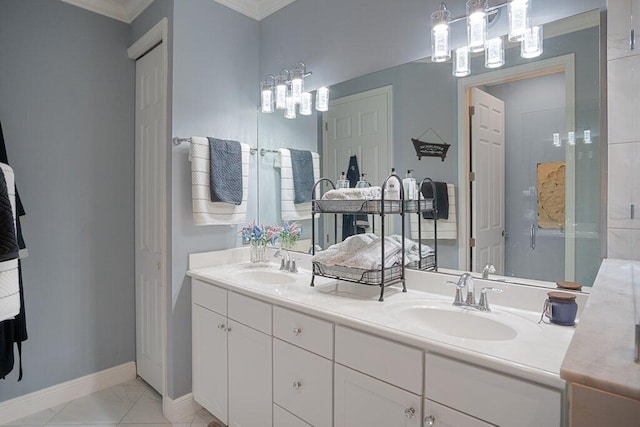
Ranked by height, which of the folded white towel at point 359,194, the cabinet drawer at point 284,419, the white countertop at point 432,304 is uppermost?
the folded white towel at point 359,194

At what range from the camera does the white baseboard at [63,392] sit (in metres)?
2.06

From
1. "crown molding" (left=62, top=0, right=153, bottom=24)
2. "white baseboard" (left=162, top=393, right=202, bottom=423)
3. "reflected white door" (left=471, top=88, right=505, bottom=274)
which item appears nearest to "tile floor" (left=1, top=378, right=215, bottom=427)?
"white baseboard" (left=162, top=393, right=202, bottom=423)

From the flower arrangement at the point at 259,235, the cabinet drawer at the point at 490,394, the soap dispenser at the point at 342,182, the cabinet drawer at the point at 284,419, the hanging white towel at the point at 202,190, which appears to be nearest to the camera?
the cabinet drawer at the point at 490,394

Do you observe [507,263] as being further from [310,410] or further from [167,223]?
[167,223]

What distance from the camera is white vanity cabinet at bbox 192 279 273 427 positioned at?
1598 millimetres

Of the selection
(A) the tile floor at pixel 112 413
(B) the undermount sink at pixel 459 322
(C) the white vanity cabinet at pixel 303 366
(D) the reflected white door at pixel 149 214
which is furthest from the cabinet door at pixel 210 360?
(B) the undermount sink at pixel 459 322

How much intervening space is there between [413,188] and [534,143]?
1.73 ft

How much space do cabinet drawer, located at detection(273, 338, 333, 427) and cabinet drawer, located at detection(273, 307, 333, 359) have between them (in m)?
0.03

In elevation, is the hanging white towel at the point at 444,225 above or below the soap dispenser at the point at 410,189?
below

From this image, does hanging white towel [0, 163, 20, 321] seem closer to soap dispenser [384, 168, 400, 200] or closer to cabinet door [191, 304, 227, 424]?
cabinet door [191, 304, 227, 424]

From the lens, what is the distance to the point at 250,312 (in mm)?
1661

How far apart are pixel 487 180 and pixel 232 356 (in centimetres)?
151

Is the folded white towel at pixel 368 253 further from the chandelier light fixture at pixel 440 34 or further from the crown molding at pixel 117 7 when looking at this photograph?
the crown molding at pixel 117 7

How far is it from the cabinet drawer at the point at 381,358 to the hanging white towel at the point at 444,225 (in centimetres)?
67
